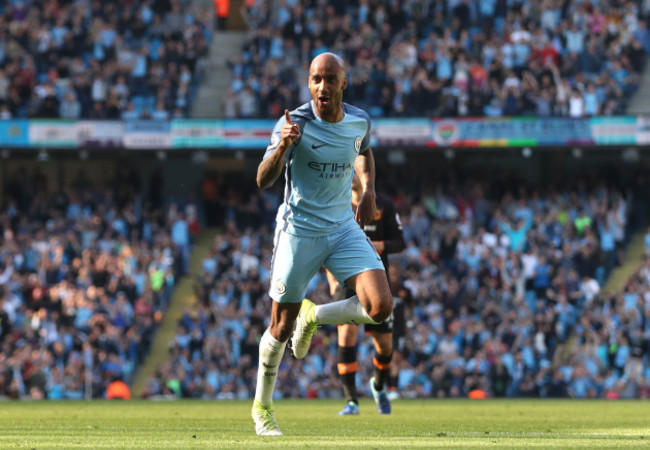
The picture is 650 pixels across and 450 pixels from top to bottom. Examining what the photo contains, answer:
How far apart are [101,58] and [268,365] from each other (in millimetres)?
24422

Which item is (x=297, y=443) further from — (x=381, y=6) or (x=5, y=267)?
(x=381, y=6)

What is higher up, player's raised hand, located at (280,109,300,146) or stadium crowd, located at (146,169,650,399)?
player's raised hand, located at (280,109,300,146)

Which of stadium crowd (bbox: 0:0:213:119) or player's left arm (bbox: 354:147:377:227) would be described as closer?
player's left arm (bbox: 354:147:377:227)

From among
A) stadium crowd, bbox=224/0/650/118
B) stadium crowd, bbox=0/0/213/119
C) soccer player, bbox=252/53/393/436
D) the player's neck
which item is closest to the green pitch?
soccer player, bbox=252/53/393/436

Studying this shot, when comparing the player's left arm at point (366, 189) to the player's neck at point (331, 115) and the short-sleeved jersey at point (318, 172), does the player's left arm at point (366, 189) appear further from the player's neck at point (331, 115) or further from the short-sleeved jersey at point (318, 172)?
the player's neck at point (331, 115)

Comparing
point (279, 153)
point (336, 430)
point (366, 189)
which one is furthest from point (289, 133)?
point (336, 430)

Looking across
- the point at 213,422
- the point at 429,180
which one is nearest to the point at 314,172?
the point at 213,422

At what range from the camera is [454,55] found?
3225cm

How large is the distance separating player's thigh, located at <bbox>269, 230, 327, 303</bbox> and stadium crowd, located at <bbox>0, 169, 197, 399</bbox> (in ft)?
56.4

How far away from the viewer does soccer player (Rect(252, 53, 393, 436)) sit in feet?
30.6

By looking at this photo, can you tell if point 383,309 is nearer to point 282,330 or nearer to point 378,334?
point 282,330

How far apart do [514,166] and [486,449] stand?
25.9 metres

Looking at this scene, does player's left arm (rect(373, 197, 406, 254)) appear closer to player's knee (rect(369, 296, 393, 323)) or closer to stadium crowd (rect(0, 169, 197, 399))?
player's knee (rect(369, 296, 393, 323))

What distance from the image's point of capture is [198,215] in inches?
1296
